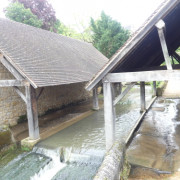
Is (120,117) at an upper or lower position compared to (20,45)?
lower

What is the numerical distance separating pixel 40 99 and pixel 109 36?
43.6ft

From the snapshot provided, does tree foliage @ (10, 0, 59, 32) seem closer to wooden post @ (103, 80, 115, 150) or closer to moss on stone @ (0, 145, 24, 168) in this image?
moss on stone @ (0, 145, 24, 168)

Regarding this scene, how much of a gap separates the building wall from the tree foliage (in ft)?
39.1

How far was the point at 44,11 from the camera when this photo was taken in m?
22.9

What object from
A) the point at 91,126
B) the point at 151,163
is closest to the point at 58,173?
the point at 151,163

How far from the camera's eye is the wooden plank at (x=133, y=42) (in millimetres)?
3680

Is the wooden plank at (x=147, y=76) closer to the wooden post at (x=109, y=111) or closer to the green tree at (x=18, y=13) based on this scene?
the wooden post at (x=109, y=111)

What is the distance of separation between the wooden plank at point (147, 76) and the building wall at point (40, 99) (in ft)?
18.9

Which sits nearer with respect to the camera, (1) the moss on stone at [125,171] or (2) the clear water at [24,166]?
(1) the moss on stone at [125,171]

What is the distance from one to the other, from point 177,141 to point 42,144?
4.66m

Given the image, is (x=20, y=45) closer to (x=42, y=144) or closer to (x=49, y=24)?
(x=42, y=144)

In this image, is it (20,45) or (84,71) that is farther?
(84,71)

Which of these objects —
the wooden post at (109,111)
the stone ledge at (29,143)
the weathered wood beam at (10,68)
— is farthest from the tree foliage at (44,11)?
the wooden post at (109,111)

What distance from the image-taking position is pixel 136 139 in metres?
6.61
